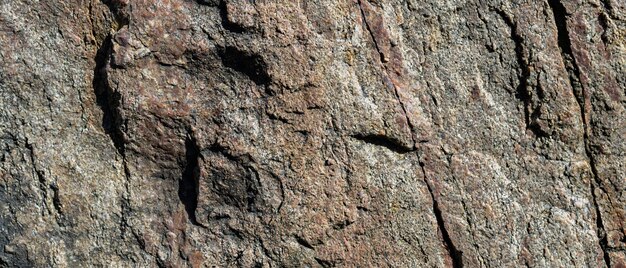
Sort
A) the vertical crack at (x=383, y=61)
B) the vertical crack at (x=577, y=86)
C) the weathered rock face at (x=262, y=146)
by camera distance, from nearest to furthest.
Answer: the weathered rock face at (x=262, y=146) → the vertical crack at (x=383, y=61) → the vertical crack at (x=577, y=86)

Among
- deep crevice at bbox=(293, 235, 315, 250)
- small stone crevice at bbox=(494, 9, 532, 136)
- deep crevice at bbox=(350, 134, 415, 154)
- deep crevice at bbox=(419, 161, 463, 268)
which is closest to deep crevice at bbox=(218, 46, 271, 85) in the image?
deep crevice at bbox=(350, 134, 415, 154)

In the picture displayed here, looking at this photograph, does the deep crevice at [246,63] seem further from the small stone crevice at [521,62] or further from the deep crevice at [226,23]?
the small stone crevice at [521,62]

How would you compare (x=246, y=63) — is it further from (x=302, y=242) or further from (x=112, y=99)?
(x=302, y=242)

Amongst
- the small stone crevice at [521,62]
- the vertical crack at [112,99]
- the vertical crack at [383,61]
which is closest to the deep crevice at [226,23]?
the vertical crack at [112,99]

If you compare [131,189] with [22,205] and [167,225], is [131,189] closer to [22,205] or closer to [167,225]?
[167,225]

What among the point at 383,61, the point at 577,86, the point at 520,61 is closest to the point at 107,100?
the point at 383,61

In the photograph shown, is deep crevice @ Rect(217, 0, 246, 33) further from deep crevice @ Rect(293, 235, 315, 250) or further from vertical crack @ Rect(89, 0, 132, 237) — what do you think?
deep crevice @ Rect(293, 235, 315, 250)
